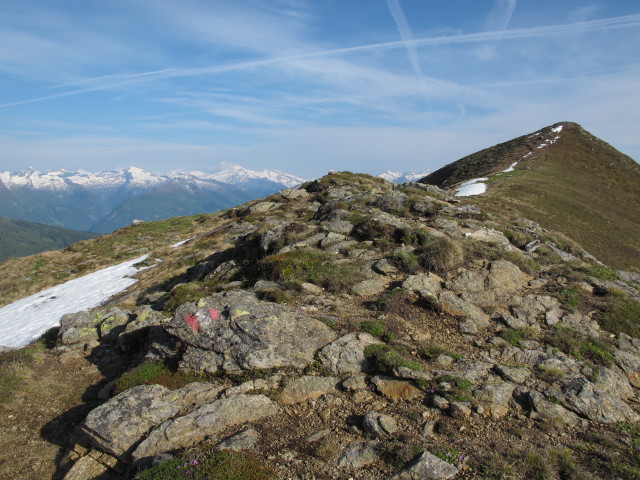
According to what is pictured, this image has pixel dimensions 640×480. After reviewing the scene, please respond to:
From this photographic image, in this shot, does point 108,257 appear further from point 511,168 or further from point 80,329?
point 511,168

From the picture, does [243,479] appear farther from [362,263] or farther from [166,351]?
[362,263]

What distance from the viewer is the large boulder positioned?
10969mm

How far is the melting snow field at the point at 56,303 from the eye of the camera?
20.7m

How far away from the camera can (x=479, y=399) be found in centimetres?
921

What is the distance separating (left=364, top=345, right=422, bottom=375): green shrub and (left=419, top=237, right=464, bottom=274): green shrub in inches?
235

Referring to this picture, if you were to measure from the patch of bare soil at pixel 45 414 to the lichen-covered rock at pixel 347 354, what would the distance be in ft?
24.9

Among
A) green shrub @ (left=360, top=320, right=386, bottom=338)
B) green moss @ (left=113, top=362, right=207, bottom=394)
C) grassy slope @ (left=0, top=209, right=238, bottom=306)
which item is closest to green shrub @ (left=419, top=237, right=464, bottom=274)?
green shrub @ (left=360, top=320, right=386, bottom=338)

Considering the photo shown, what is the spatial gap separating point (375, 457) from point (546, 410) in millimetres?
4911

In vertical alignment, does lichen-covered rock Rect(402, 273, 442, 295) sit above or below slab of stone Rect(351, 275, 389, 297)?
above

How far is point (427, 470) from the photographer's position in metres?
6.95

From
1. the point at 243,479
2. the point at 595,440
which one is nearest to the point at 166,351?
the point at 243,479

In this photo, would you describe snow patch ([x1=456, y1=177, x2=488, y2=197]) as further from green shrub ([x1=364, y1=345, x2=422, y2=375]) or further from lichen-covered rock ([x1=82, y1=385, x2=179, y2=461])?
lichen-covered rock ([x1=82, y1=385, x2=179, y2=461])

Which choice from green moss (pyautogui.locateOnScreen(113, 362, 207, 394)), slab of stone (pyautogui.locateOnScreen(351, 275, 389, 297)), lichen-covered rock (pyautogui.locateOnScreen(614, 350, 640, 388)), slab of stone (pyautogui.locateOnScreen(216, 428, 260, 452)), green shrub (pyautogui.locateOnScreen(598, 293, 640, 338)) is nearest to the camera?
slab of stone (pyautogui.locateOnScreen(216, 428, 260, 452))

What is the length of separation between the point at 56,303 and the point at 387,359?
2552 centimetres
